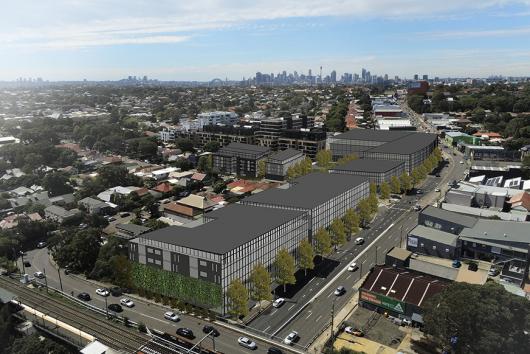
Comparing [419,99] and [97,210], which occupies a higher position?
[419,99]

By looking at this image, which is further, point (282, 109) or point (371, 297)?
point (282, 109)

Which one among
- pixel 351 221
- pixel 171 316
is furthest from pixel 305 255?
pixel 171 316

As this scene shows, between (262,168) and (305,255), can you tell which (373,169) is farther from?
(305,255)

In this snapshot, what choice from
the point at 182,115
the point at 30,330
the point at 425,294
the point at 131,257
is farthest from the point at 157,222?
the point at 182,115

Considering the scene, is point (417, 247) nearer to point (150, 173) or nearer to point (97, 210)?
point (97, 210)

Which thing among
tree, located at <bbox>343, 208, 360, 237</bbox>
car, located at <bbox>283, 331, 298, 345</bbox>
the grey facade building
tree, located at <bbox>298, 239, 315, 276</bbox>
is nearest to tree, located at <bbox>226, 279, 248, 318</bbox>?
car, located at <bbox>283, 331, 298, 345</bbox>

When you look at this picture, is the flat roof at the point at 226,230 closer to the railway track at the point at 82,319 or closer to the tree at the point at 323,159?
the railway track at the point at 82,319

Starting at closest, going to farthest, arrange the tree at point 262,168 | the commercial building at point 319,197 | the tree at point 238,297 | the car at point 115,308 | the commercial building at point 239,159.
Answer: the tree at point 238,297
the car at point 115,308
the commercial building at point 319,197
the tree at point 262,168
the commercial building at point 239,159

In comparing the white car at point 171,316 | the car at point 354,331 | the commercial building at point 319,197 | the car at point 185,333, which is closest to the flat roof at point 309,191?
the commercial building at point 319,197

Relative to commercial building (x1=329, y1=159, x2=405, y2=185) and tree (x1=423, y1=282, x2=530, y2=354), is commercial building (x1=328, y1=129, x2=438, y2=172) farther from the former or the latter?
tree (x1=423, y1=282, x2=530, y2=354)
